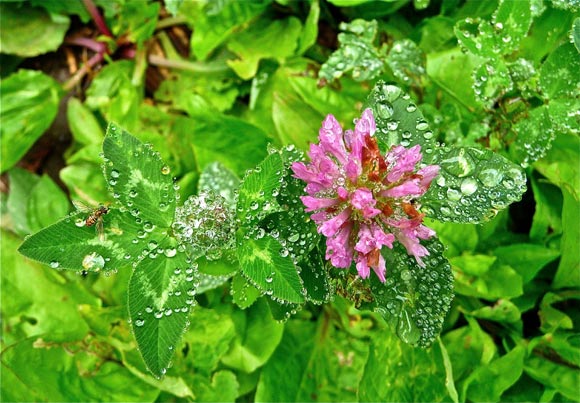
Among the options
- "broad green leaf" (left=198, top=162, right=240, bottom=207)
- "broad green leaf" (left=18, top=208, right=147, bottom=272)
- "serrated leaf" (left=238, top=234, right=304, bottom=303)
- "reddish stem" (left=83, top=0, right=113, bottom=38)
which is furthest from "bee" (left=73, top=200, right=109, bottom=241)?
"reddish stem" (left=83, top=0, right=113, bottom=38)

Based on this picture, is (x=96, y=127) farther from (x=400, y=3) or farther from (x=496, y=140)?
(x=496, y=140)

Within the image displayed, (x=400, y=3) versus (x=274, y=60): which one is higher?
(x=400, y=3)

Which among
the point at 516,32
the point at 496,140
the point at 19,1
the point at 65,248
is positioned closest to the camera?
the point at 65,248

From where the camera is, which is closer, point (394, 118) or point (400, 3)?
point (394, 118)

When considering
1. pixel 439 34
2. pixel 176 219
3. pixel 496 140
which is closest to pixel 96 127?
pixel 176 219

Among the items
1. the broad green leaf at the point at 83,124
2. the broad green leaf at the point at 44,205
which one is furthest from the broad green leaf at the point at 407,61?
the broad green leaf at the point at 44,205

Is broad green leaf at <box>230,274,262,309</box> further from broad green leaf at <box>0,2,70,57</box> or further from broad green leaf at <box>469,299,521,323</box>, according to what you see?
broad green leaf at <box>0,2,70,57</box>
